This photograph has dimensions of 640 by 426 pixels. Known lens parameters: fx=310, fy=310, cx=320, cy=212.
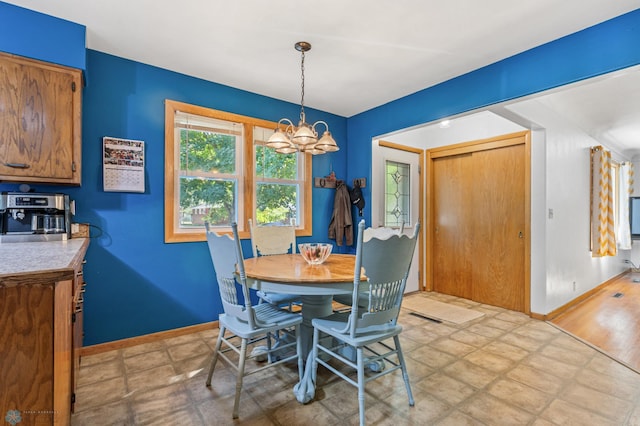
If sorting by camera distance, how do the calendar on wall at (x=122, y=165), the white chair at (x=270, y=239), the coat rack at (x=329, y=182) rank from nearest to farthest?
the calendar on wall at (x=122, y=165), the white chair at (x=270, y=239), the coat rack at (x=329, y=182)

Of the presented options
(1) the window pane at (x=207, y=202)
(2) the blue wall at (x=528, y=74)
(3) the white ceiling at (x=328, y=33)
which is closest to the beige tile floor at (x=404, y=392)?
(1) the window pane at (x=207, y=202)

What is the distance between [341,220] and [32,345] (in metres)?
3.17

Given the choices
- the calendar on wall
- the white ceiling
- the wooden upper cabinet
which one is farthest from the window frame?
the wooden upper cabinet

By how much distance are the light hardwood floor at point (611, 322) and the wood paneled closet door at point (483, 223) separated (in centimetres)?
53

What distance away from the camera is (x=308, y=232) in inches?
149

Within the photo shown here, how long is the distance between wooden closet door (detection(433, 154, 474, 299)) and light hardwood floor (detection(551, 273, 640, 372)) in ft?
3.74

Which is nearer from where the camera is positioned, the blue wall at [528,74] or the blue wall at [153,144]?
the blue wall at [528,74]

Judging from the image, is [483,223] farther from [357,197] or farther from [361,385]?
[361,385]

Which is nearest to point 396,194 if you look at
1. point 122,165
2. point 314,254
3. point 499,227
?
point 499,227

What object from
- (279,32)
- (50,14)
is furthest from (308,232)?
(50,14)

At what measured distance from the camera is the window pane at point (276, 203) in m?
3.43

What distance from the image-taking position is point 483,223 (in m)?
4.03

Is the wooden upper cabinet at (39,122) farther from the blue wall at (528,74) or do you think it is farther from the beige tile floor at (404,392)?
the blue wall at (528,74)

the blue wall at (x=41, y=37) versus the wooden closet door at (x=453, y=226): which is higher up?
the blue wall at (x=41, y=37)
